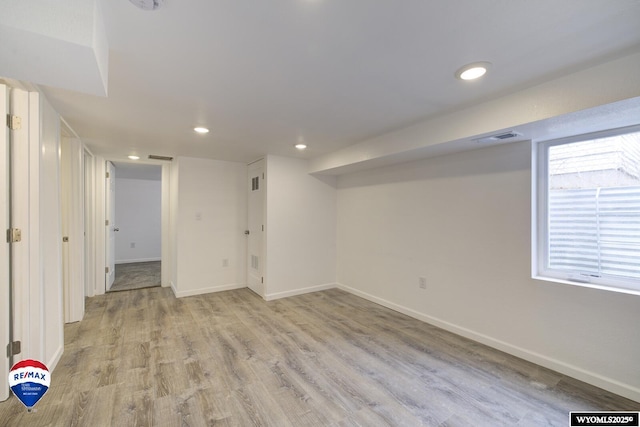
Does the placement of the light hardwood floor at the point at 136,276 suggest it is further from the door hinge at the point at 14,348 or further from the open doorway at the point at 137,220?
the door hinge at the point at 14,348

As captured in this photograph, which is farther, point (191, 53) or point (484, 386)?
point (484, 386)

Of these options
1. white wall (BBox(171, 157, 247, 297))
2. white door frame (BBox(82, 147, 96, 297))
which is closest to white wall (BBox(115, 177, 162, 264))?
white door frame (BBox(82, 147, 96, 297))

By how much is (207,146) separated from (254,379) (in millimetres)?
2772

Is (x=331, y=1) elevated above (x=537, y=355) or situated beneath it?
elevated above

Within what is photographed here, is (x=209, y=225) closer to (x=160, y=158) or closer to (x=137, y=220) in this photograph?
(x=160, y=158)

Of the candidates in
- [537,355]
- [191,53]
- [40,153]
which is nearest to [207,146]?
[40,153]

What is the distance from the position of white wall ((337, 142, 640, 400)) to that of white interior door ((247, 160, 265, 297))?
1.62 m

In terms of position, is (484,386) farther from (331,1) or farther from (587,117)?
(331,1)

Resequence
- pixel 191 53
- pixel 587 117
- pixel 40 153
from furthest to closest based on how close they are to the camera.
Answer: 1. pixel 40 153
2. pixel 587 117
3. pixel 191 53

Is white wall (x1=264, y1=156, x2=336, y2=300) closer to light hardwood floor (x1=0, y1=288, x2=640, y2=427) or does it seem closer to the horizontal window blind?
light hardwood floor (x1=0, y1=288, x2=640, y2=427)

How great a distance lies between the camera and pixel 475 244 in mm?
2791

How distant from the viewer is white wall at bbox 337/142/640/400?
2.04 m

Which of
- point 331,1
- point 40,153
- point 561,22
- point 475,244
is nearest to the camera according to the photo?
point 331,1

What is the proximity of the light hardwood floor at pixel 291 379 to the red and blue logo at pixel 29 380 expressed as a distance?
3.49ft
